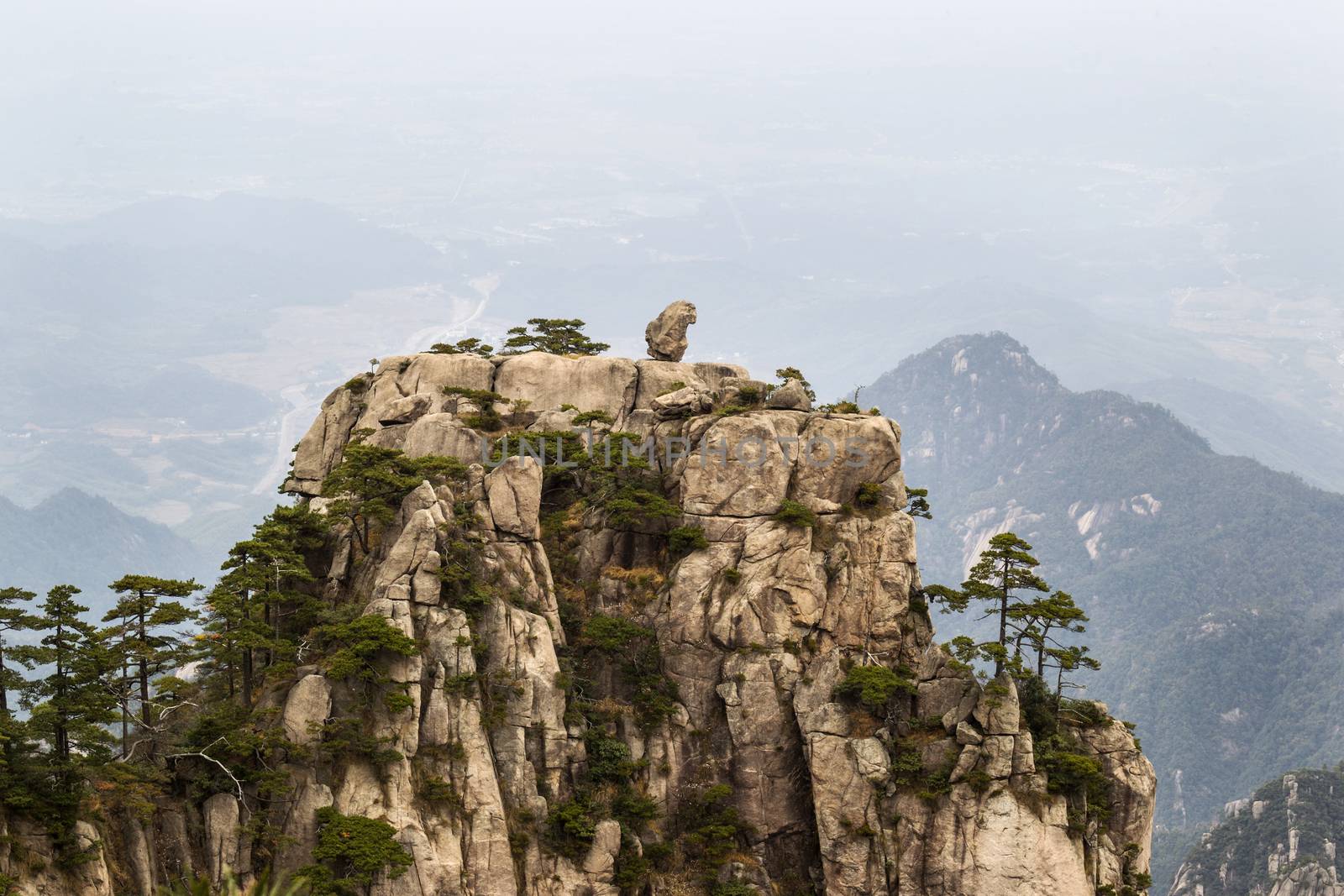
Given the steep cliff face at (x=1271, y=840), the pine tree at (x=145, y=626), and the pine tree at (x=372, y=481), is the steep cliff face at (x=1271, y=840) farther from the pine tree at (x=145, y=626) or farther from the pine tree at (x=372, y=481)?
the pine tree at (x=145, y=626)

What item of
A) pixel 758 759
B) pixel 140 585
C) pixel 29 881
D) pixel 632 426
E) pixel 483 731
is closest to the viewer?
pixel 29 881

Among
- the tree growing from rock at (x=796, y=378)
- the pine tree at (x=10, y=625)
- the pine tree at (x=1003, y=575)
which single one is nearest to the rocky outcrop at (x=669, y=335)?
the tree growing from rock at (x=796, y=378)

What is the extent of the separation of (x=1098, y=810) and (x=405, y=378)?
34391 mm

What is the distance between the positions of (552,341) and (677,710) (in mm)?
21634

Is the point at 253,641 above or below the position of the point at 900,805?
above

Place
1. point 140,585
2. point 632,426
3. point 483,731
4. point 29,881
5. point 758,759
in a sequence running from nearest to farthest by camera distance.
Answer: point 29,881 < point 140,585 < point 483,731 < point 758,759 < point 632,426

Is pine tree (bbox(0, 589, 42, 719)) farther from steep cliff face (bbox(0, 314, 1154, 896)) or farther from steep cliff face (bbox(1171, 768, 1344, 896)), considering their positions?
steep cliff face (bbox(1171, 768, 1344, 896))

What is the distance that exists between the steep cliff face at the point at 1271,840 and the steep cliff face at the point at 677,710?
75343 mm

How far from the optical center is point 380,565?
57562 millimetres

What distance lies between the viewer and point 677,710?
59906mm

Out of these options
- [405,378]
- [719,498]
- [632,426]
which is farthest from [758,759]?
[405,378]

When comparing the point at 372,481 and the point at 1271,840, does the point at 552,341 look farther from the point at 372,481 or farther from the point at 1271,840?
the point at 1271,840

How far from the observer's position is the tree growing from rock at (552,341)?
73.5 meters

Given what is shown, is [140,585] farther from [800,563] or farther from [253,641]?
[800,563]
